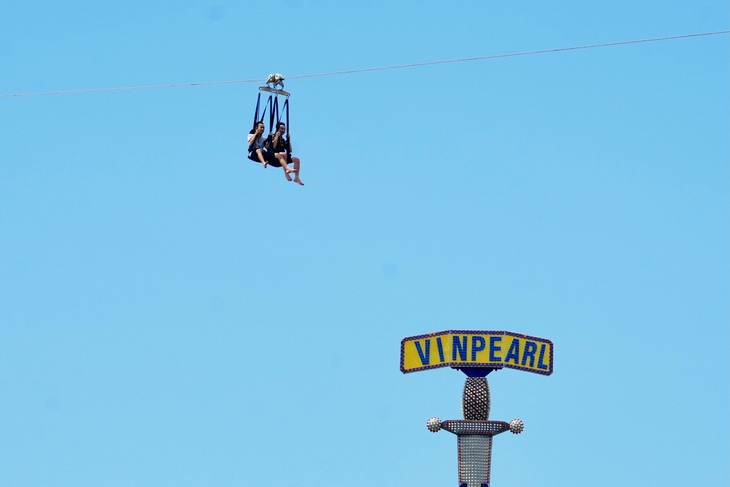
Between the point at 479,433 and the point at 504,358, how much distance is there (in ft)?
10.4

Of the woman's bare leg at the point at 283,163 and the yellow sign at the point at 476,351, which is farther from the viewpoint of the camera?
the yellow sign at the point at 476,351

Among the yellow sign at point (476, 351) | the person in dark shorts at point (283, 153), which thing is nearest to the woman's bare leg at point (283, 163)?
the person in dark shorts at point (283, 153)

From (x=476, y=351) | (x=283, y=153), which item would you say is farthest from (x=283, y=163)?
(x=476, y=351)

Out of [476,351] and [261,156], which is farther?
[476,351]

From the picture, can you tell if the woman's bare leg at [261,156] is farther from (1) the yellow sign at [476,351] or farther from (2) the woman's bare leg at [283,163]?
(1) the yellow sign at [476,351]

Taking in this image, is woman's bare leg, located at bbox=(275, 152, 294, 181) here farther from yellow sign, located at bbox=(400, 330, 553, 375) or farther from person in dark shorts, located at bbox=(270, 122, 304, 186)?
yellow sign, located at bbox=(400, 330, 553, 375)

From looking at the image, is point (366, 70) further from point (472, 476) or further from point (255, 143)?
point (472, 476)

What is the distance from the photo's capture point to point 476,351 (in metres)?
63.2

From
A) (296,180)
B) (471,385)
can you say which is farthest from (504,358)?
(296,180)

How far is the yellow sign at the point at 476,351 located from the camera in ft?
208

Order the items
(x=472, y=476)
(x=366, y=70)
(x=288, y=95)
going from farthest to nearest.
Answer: (x=472, y=476) → (x=288, y=95) → (x=366, y=70)

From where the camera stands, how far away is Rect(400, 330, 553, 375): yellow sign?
208 feet

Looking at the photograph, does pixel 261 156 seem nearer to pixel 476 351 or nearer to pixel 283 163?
pixel 283 163

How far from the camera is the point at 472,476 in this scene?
62.1 m
